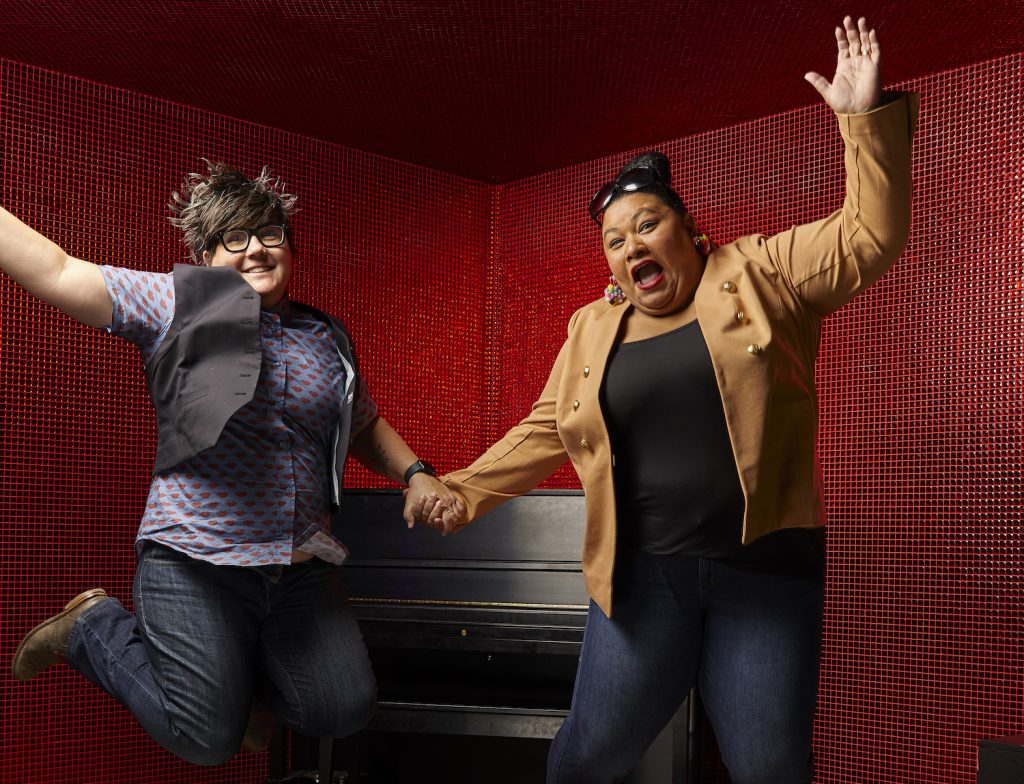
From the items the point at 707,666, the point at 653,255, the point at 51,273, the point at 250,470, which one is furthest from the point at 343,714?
the point at 653,255

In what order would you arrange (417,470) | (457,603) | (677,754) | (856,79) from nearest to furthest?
(856,79) → (417,470) → (677,754) → (457,603)

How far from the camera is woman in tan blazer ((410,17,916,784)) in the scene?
224 centimetres

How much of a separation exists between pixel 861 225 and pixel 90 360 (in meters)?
2.82

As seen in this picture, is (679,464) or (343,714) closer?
(679,464)

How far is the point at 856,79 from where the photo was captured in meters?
2.19

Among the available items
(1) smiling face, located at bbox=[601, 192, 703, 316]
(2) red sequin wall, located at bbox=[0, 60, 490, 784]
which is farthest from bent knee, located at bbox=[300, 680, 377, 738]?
(2) red sequin wall, located at bbox=[0, 60, 490, 784]

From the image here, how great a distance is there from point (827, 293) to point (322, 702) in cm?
159

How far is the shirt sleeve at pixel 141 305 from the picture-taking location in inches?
95.3

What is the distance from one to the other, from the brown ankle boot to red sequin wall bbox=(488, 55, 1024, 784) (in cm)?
259

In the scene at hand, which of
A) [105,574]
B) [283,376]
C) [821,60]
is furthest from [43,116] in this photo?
[821,60]

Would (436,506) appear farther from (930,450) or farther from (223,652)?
(930,450)

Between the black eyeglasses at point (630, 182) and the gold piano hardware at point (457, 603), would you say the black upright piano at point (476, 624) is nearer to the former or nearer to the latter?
the gold piano hardware at point (457, 603)

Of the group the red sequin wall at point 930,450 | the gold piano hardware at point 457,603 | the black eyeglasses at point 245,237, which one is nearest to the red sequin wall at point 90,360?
the gold piano hardware at point 457,603

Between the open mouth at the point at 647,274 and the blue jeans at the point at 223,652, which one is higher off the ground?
the open mouth at the point at 647,274
